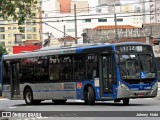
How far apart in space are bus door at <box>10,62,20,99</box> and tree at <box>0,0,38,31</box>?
955cm

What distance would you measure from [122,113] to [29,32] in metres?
142

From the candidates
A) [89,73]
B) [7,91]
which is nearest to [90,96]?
[89,73]

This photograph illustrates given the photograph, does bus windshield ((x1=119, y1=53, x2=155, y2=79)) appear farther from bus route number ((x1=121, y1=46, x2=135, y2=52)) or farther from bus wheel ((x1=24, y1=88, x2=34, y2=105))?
bus wheel ((x1=24, y1=88, x2=34, y2=105))

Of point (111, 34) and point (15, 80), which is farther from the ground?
point (111, 34)

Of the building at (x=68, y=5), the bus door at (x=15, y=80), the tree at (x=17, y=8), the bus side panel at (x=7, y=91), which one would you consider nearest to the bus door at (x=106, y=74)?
the tree at (x=17, y=8)

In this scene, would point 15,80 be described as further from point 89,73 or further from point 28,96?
point 89,73

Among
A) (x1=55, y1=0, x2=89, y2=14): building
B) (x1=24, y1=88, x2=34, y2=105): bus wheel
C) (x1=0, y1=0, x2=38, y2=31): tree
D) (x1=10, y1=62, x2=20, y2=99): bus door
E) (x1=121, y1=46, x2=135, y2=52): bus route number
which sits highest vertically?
(x1=55, y1=0, x2=89, y2=14): building

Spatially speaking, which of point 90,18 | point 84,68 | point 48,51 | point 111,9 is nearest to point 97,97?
point 84,68

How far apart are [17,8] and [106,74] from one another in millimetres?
5642

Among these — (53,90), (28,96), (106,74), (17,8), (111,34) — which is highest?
(111,34)

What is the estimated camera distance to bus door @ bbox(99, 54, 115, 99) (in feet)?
72.8

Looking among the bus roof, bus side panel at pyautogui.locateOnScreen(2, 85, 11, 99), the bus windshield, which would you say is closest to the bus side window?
the bus roof

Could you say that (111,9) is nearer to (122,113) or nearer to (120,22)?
(120,22)

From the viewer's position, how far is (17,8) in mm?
19375
